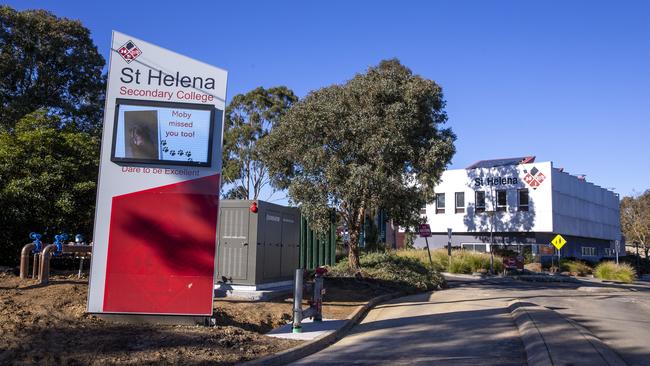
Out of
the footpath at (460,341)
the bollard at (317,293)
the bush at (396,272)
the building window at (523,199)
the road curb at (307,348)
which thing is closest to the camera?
the road curb at (307,348)

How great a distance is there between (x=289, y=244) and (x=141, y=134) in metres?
7.55

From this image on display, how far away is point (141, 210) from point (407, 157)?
12.4 meters

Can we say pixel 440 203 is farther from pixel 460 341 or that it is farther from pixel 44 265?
pixel 44 265

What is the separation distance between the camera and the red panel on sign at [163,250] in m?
9.34

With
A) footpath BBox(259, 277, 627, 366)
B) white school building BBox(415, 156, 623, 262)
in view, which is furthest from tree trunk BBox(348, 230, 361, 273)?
white school building BBox(415, 156, 623, 262)

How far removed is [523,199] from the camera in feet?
151

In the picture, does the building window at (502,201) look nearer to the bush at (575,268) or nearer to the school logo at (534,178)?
the school logo at (534,178)

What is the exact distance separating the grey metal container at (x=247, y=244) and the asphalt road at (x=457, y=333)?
9.41 feet

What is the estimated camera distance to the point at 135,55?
9922 mm

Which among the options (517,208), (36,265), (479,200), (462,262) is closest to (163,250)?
(36,265)

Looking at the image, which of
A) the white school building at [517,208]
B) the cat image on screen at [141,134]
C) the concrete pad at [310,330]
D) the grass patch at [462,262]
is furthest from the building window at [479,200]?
the cat image on screen at [141,134]

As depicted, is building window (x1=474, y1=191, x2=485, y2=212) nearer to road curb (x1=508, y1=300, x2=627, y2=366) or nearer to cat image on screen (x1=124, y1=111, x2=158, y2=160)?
road curb (x1=508, y1=300, x2=627, y2=366)

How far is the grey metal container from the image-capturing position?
13828mm

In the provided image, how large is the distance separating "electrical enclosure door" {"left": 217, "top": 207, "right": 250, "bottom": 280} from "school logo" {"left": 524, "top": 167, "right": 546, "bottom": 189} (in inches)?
1424
